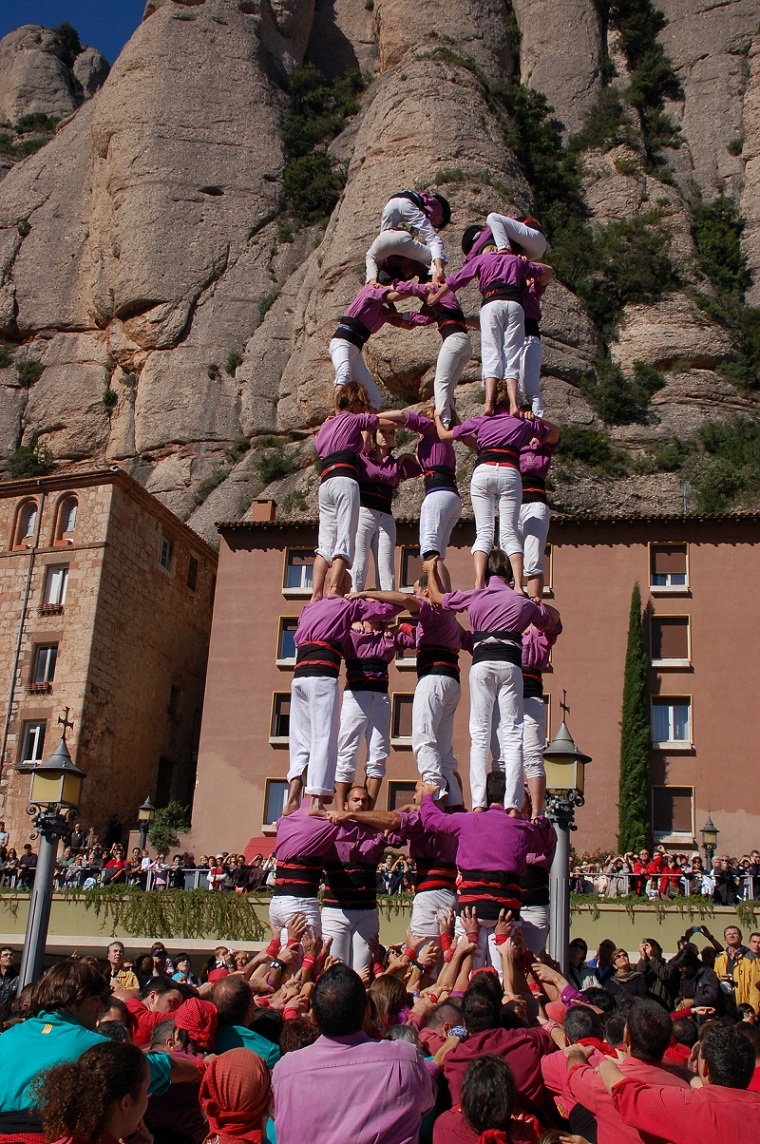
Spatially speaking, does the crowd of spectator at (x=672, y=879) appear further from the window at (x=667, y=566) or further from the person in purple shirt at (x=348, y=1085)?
the person in purple shirt at (x=348, y=1085)

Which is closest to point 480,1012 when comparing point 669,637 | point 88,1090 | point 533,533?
point 88,1090

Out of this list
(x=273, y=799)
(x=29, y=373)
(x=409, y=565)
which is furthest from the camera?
(x=29, y=373)

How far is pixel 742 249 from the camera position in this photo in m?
57.6

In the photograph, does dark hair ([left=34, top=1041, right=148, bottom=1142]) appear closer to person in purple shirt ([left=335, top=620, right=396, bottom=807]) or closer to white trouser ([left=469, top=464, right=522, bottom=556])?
person in purple shirt ([left=335, top=620, right=396, bottom=807])

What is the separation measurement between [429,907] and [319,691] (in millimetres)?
2343

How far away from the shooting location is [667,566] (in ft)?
113

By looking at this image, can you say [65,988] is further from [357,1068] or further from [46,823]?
[46,823]

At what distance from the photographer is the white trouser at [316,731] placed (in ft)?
39.1

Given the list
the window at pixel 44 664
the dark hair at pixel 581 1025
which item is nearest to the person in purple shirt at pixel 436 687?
the dark hair at pixel 581 1025

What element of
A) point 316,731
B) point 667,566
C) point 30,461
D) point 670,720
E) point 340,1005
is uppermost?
point 30,461

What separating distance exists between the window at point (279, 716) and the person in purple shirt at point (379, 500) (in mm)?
20706

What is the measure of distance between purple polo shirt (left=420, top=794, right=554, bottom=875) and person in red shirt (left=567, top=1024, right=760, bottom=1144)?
5.43 m

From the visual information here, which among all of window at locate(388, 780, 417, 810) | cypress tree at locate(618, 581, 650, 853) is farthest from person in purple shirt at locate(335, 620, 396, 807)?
window at locate(388, 780, 417, 810)

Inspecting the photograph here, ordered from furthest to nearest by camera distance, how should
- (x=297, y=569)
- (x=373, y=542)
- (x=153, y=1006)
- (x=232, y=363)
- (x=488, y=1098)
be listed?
(x=232, y=363) → (x=297, y=569) → (x=373, y=542) → (x=153, y=1006) → (x=488, y=1098)
